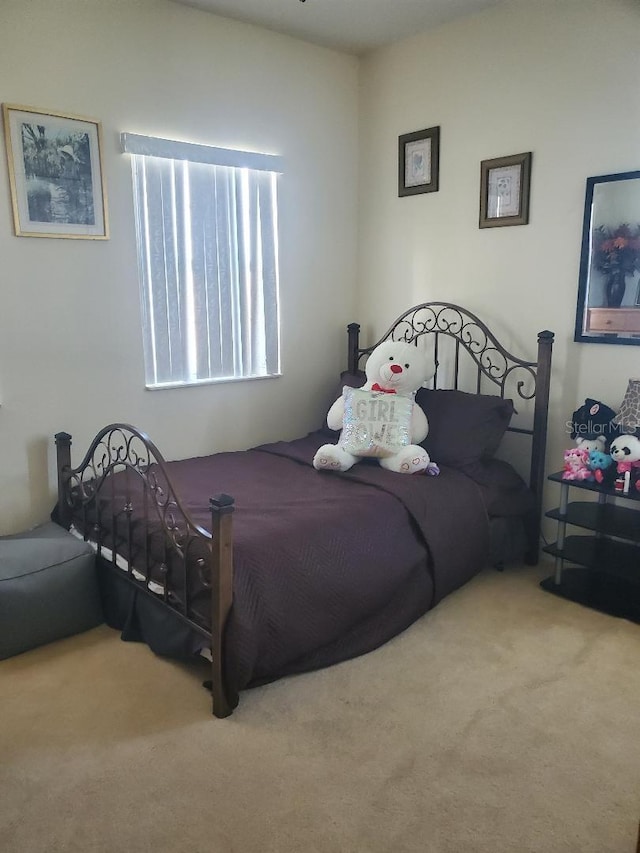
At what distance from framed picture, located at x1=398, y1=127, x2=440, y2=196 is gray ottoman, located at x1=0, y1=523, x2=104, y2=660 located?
2.57 meters

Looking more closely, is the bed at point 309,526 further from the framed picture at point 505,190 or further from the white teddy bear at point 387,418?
the framed picture at point 505,190

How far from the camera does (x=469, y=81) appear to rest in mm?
3367

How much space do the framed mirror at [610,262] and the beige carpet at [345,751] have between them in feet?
4.28

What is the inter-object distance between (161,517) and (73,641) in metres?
0.74

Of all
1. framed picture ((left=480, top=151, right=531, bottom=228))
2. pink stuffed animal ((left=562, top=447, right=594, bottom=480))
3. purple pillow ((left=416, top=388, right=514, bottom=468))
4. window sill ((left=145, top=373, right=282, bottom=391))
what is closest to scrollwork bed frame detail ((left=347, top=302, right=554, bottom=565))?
purple pillow ((left=416, top=388, right=514, bottom=468))

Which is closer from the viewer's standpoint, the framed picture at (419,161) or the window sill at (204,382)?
the window sill at (204,382)

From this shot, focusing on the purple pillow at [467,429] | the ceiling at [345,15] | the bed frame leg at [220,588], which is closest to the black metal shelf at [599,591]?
the purple pillow at [467,429]

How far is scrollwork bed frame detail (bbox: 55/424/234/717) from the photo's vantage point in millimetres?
2035

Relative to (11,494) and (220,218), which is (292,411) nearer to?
(220,218)

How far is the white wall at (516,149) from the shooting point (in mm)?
2898

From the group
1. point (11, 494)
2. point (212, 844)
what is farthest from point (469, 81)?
point (212, 844)

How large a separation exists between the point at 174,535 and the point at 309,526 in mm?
486

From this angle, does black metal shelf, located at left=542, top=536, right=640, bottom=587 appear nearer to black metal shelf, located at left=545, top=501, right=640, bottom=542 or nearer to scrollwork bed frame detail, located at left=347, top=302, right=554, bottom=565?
black metal shelf, located at left=545, top=501, right=640, bottom=542

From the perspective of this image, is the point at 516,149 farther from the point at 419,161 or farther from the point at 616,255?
the point at 616,255
